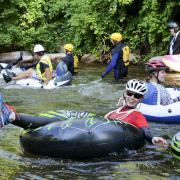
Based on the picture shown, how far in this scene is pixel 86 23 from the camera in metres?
17.8

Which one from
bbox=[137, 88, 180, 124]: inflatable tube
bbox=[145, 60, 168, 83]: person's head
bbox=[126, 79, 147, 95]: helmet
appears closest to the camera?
bbox=[126, 79, 147, 95]: helmet

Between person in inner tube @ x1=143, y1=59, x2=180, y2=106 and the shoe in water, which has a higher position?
person in inner tube @ x1=143, y1=59, x2=180, y2=106

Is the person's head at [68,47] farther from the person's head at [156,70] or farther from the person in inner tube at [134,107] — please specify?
the person in inner tube at [134,107]

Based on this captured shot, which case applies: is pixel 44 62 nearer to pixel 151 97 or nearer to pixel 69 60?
pixel 69 60

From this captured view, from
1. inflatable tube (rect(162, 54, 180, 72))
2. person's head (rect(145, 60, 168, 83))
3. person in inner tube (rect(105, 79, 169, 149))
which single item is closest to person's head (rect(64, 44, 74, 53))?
inflatable tube (rect(162, 54, 180, 72))

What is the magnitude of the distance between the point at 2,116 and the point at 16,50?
51.3 ft

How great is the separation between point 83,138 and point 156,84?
7.76 ft

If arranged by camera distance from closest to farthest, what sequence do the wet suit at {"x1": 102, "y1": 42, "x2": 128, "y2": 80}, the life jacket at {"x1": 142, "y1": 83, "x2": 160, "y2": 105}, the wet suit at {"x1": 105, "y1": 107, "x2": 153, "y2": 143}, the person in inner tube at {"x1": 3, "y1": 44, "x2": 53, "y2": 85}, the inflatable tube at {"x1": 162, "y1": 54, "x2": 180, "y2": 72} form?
the wet suit at {"x1": 105, "y1": 107, "x2": 153, "y2": 143}
the life jacket at {"x1": 142, "y1": 83, "x2": 160, "y2": 105}
the inflatable tube at {"x1": 162, "y1": 54, "x2": 180, "y2": 72}
the wet suit at {"x1": 102, "y1": 42, "x2": 128, "y2": 80}
the person in inner tube at {"x1": 3, "y1": 44, "x2": 53, "y2": 85}

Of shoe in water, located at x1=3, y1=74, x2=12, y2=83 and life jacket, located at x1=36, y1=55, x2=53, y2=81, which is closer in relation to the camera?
life jacket, located at x1=36, y1=55, x2=53, y2=81

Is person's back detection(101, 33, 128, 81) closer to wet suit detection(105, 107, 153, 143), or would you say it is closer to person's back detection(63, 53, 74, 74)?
person's back detection(63, 53, 74, 74)

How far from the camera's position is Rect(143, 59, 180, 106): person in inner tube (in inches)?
294

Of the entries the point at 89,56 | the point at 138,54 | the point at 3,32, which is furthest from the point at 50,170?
the point at 3,32

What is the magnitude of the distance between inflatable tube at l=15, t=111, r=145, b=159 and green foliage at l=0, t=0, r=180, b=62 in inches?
369

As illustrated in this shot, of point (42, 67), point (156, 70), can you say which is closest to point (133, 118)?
point (156, 70)
